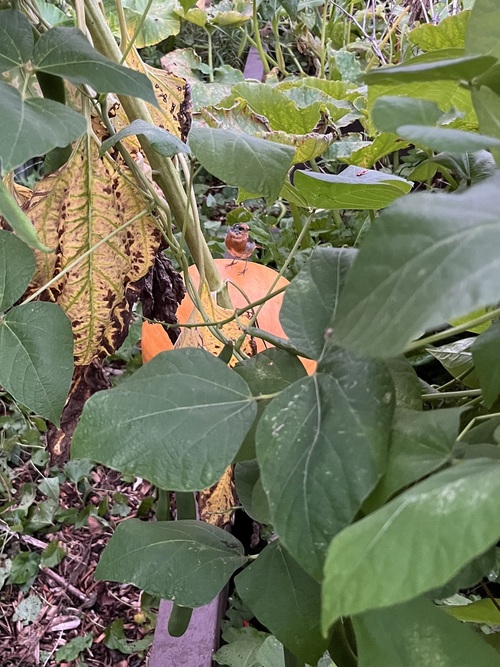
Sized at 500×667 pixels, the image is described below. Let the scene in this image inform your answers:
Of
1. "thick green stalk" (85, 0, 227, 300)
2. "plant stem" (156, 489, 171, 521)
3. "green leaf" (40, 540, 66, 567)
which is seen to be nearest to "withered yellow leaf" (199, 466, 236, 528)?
"plant stem" (156, 489, 171, 521)

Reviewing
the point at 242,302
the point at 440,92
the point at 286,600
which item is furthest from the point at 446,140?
the point at 242,302

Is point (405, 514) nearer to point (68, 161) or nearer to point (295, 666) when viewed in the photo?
point (295, 666)

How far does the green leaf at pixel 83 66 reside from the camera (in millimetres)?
301

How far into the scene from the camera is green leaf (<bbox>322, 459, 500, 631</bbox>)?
0.15 meters

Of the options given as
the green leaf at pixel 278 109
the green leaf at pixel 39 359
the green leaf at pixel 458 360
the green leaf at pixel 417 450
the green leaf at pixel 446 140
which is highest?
the green leaf at pixel 446 140

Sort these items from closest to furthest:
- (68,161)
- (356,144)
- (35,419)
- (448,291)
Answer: (448,291), (68,161), (356,144), (35,419)

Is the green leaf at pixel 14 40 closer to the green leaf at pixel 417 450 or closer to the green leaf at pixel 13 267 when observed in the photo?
the green leaf at pixel 13 267

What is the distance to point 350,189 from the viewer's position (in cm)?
35

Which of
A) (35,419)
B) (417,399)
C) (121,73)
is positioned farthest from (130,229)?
(35,419)

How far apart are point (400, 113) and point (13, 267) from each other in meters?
0.28

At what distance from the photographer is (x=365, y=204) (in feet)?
1.23

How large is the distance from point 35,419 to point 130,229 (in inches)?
32.1

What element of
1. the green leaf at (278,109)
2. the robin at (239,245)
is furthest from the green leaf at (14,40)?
the robin at (239,245)

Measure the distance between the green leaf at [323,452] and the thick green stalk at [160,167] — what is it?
275mm
